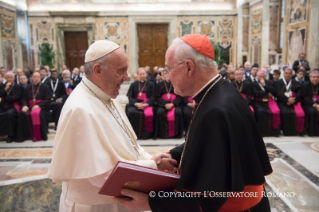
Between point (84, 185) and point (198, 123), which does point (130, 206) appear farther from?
point (198, 123)

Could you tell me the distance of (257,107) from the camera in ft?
22.9

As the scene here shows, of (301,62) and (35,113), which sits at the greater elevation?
(301,62)

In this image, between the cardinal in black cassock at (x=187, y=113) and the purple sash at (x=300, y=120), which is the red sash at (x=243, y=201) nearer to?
the cardinal in black cassock at (x=187, y=113)

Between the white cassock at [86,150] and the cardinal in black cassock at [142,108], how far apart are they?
4753 mm

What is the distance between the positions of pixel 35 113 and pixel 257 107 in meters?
5.20

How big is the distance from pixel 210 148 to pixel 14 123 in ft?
20.3

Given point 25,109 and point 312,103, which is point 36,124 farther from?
point 312,103

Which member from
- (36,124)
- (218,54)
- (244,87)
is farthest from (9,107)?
(218,54)

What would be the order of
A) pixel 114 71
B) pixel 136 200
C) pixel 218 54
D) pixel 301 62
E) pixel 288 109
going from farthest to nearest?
1. pixel 218 54
2. pixel 301 62
3. pixel 288 109
4. pixel 114 71
5. pixel 136 200

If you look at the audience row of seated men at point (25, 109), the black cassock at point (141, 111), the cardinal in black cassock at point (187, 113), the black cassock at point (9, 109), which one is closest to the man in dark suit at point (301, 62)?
the cardinal in black cassock at point (187, 113)

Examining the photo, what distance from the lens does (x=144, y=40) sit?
49.4ft

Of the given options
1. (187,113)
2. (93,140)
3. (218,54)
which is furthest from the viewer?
(218,54)

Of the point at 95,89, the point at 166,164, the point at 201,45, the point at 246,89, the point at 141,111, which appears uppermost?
the point at 201,45

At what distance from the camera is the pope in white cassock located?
66.8 inches
